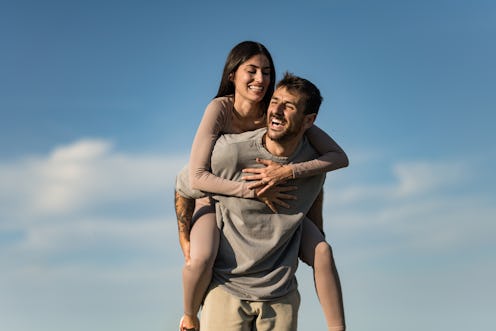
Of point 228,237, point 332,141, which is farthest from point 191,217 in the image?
point 332,141

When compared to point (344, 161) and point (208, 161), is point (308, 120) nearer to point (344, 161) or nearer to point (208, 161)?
point (344, 161)

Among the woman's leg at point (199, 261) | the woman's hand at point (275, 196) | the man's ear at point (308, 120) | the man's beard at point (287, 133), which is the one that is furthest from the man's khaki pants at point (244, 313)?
the man's ear at point (308, 120)

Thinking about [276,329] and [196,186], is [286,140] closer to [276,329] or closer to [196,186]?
[196,186]

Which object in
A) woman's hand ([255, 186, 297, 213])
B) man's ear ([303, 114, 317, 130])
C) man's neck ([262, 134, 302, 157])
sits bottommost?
woman's hand ([255, 186, 297, 213])

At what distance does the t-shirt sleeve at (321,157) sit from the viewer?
590 centimetres

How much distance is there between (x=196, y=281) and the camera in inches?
234

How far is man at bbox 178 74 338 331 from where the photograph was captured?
592cm

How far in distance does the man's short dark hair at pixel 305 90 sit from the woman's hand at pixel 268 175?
0.46m

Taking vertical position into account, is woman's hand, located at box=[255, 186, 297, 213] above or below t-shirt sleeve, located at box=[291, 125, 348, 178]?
below

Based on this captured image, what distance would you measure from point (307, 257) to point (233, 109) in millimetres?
1298

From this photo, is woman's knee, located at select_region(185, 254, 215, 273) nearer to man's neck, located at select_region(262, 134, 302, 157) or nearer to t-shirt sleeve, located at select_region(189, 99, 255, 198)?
t-shirt sleeve, located at select_region(189, 99, 255, 198)

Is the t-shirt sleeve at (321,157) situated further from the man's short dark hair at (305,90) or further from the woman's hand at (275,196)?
the man's short dark hair at (305,90)

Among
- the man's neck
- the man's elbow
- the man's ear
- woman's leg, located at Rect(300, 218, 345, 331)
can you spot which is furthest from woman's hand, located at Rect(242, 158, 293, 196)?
woman's leg, located at Rect(300, 218, 345, 331)

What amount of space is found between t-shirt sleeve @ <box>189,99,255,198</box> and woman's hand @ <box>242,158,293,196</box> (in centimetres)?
8
